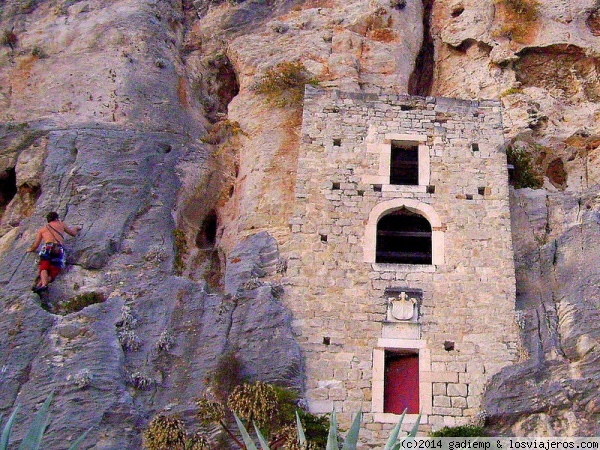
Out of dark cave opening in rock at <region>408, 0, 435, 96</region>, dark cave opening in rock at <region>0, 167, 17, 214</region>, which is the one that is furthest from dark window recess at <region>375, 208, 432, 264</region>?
dark cave opening in rock at <region>0, 167, 17, 214</region>

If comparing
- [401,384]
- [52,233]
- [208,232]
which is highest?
[208,232]

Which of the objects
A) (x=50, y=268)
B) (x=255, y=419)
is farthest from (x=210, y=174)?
(x=255, y=419)

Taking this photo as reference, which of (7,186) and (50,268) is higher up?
(7,186)

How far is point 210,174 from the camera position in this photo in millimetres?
18547

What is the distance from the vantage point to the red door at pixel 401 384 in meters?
13.9

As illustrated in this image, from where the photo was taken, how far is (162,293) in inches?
588

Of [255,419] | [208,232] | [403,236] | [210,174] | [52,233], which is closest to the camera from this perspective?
[255,419]

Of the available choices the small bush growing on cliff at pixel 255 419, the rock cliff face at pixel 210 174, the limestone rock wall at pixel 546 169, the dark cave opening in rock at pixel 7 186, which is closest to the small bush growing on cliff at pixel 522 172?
the limestone rock wall at pixel 546 169

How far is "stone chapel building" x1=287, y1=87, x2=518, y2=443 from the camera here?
46.0 feet

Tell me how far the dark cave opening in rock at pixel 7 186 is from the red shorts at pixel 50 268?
3.32 meters

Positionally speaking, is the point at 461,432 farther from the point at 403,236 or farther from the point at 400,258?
the point at 403,236

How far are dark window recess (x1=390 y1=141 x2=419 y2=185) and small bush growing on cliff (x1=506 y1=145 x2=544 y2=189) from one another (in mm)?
2014

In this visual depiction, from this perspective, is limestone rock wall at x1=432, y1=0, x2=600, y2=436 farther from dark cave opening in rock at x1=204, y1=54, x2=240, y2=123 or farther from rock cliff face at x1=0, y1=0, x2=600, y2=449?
dark cave opening in rock at x1=204, y1=54, x2=240, y2=123

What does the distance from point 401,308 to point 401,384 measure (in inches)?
50.0
